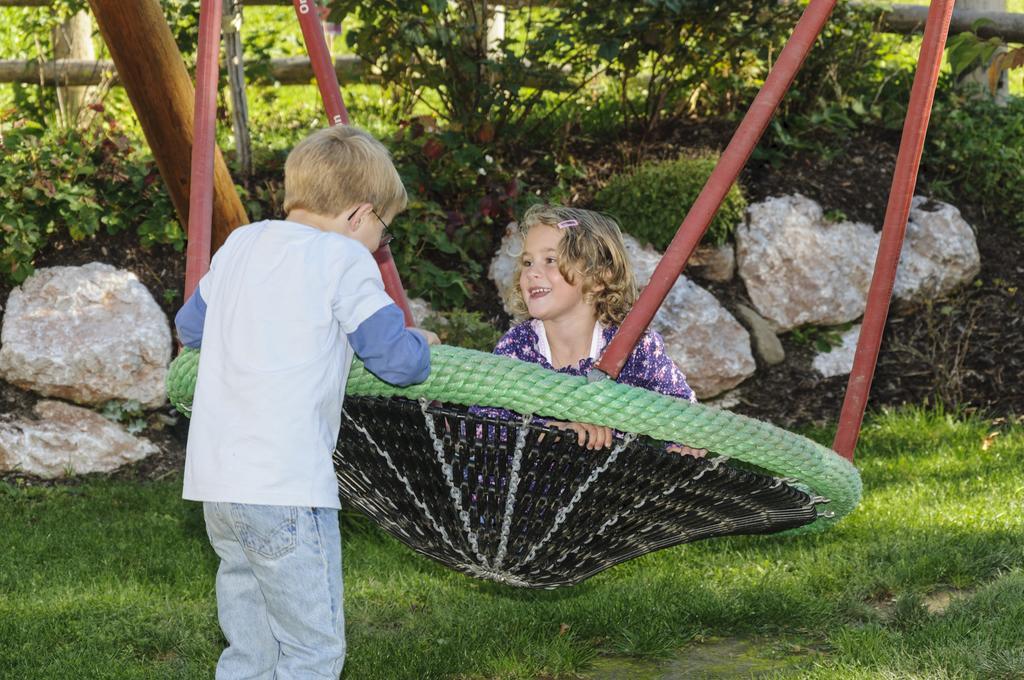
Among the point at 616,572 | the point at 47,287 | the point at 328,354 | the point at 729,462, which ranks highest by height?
the point at 328,354

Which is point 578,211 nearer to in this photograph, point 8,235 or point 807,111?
point 8,235

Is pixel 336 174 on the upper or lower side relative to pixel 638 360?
upper

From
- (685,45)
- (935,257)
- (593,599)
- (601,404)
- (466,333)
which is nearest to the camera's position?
(601,404)

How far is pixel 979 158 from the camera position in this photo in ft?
20.2

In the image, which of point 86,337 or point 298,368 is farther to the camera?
point 86,337

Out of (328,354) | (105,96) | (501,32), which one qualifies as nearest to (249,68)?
(105,96)

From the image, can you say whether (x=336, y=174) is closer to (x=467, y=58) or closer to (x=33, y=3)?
(x=467, y=58)

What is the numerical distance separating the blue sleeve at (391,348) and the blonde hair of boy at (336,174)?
0.25 meters

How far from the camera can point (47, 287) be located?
5.35m

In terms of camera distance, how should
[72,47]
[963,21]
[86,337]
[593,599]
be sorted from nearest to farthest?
1. [593,599]
2. [86,337]
3. [963,21]
4. [72,47]

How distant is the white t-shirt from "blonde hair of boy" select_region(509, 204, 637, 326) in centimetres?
70

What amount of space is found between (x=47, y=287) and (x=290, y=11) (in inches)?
139

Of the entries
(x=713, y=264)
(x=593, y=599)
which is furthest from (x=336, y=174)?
(x=713, y=264)

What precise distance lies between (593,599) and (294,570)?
5.14 ft
